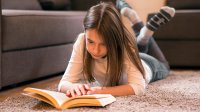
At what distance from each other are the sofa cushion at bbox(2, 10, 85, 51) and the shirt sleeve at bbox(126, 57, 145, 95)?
20.3 inches

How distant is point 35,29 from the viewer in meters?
1.50

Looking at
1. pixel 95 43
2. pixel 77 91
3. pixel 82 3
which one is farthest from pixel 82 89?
pixel 82 3

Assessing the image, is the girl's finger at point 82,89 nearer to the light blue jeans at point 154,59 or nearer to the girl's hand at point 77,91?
the girl's hand at point 77,91

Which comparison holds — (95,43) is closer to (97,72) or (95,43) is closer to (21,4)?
(97,72)

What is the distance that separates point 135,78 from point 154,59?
1.45 ft

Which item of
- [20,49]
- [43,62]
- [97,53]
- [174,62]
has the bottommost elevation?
[174,62]

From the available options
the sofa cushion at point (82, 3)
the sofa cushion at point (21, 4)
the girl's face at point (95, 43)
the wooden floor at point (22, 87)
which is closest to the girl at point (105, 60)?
the girl's face at point (95, 43)

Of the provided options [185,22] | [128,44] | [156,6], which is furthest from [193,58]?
[128,44]

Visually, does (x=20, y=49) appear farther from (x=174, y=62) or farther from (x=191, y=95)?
(x=174, y=62)

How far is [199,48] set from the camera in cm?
202

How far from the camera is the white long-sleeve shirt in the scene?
112cm

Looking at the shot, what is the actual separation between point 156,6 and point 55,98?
1800 millimetres

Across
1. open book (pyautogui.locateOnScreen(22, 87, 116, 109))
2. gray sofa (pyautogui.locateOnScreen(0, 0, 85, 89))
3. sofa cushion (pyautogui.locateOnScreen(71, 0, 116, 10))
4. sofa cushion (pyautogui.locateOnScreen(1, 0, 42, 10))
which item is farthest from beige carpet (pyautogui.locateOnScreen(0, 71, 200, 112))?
sofa cushion (pyautogui.locateOnScreen(71, 0, 116, 10))

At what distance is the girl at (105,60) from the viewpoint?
103cm
